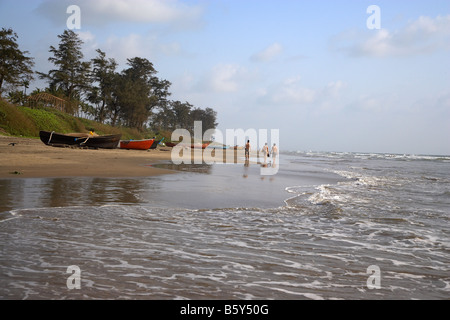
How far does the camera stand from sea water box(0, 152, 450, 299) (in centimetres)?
308

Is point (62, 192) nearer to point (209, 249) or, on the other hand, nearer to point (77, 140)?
point (209, 249)

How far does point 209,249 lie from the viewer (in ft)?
14.1

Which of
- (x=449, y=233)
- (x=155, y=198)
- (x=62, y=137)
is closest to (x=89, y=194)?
(x=155, y=198)

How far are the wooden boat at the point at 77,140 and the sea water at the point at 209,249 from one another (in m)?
20.3

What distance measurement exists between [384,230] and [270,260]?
10.4 ft

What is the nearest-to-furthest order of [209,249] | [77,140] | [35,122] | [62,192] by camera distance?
[209,249] → [62,192] → [77,140] → [35,122]

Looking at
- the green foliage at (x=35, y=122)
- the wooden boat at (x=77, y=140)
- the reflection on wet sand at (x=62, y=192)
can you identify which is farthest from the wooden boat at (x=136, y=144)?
the reflection on wet sand at (x=62, y=192)

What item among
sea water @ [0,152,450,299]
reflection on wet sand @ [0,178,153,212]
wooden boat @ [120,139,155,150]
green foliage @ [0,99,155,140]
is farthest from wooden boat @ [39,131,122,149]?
sea water @ [0,152,450,299]

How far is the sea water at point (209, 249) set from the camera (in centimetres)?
308

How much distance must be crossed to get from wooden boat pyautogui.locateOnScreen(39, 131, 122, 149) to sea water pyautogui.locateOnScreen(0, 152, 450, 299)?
2032 cm

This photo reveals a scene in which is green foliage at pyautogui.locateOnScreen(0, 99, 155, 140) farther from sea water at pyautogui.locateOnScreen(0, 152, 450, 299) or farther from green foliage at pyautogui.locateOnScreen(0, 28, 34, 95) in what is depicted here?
sea water at pyautogui.locateOnScreen(0, 152, 450, 299)

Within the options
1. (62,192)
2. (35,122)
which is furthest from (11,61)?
(62,192)

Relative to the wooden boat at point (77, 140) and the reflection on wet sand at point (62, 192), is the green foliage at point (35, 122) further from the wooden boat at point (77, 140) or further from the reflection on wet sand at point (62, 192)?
the reflection on wet sand at point (62, 192)

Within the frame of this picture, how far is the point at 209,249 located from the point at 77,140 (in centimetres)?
2695
